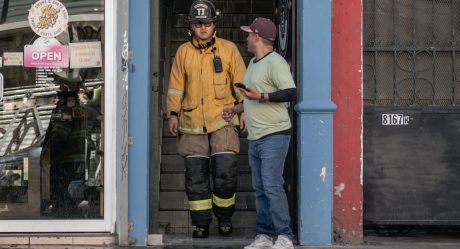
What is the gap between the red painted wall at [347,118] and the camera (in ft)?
23.6

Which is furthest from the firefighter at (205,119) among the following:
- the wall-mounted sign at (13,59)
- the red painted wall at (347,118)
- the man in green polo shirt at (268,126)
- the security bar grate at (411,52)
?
the wall-mounted sign at (13,59)

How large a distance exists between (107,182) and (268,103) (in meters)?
1.60

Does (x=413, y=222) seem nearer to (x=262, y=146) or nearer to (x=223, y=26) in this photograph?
(x=262, y=146)

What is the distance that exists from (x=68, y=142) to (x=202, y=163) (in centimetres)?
123

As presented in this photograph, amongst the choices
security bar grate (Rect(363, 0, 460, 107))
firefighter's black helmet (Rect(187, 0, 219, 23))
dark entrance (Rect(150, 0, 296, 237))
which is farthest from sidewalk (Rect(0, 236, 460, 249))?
firefighter's black helmet (Rect(187, 0, 219, 23))

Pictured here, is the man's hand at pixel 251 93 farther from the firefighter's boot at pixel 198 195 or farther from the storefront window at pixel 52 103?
the storefront window at pixel 52 103

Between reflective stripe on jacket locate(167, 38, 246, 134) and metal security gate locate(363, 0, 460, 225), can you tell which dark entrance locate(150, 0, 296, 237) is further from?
metal security gate locate(363, 0, 460, 225)

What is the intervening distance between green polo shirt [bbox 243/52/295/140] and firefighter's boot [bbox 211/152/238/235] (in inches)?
31.9

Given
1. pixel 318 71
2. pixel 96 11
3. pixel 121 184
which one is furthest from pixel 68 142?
pixel 318 71

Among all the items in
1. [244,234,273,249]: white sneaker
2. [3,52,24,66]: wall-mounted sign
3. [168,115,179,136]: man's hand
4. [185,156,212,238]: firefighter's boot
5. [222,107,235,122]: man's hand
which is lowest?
[244,234,273,249]: white sneaker

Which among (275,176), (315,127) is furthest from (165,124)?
(275,176)

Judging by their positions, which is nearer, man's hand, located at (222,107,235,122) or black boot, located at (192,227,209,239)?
man's hand, located at (222,107,235,122)

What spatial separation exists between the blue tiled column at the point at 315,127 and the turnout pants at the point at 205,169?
754 mm

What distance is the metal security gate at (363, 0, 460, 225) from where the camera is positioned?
24.3 feet
